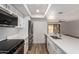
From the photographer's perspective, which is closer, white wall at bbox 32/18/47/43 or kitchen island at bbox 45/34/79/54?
kitchen island at bbox 45/34/79/54

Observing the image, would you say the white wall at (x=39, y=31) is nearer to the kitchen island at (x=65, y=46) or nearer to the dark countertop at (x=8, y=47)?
the kitchen island at (x=65, y=46)

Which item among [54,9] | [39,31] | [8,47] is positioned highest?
[54,9]

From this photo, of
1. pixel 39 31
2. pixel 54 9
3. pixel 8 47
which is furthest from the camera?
pixel 39 31

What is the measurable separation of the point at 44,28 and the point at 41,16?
987mm

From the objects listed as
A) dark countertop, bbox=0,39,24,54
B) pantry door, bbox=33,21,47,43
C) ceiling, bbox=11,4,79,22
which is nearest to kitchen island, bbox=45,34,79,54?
dark countertop, bbox=0,39,24,54

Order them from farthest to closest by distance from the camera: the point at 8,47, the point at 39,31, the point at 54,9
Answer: the point at 39,31 < the point at 54,9 < the point at 8,47

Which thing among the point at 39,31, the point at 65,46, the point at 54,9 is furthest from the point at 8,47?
the point at 39,31

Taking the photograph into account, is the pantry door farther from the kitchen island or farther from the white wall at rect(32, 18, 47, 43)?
the kitchen island

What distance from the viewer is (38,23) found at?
24.2 feet

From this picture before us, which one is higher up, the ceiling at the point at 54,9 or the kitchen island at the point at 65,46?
the ceiling at the point at 54,9

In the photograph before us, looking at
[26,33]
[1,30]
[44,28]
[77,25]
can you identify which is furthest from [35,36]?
[1,30]

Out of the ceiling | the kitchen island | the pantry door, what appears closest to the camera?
the kitchen island

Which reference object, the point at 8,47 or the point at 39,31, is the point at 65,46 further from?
the point at 39,31

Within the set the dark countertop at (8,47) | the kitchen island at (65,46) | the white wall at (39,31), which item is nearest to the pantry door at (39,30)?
the white wall at (39,31)
